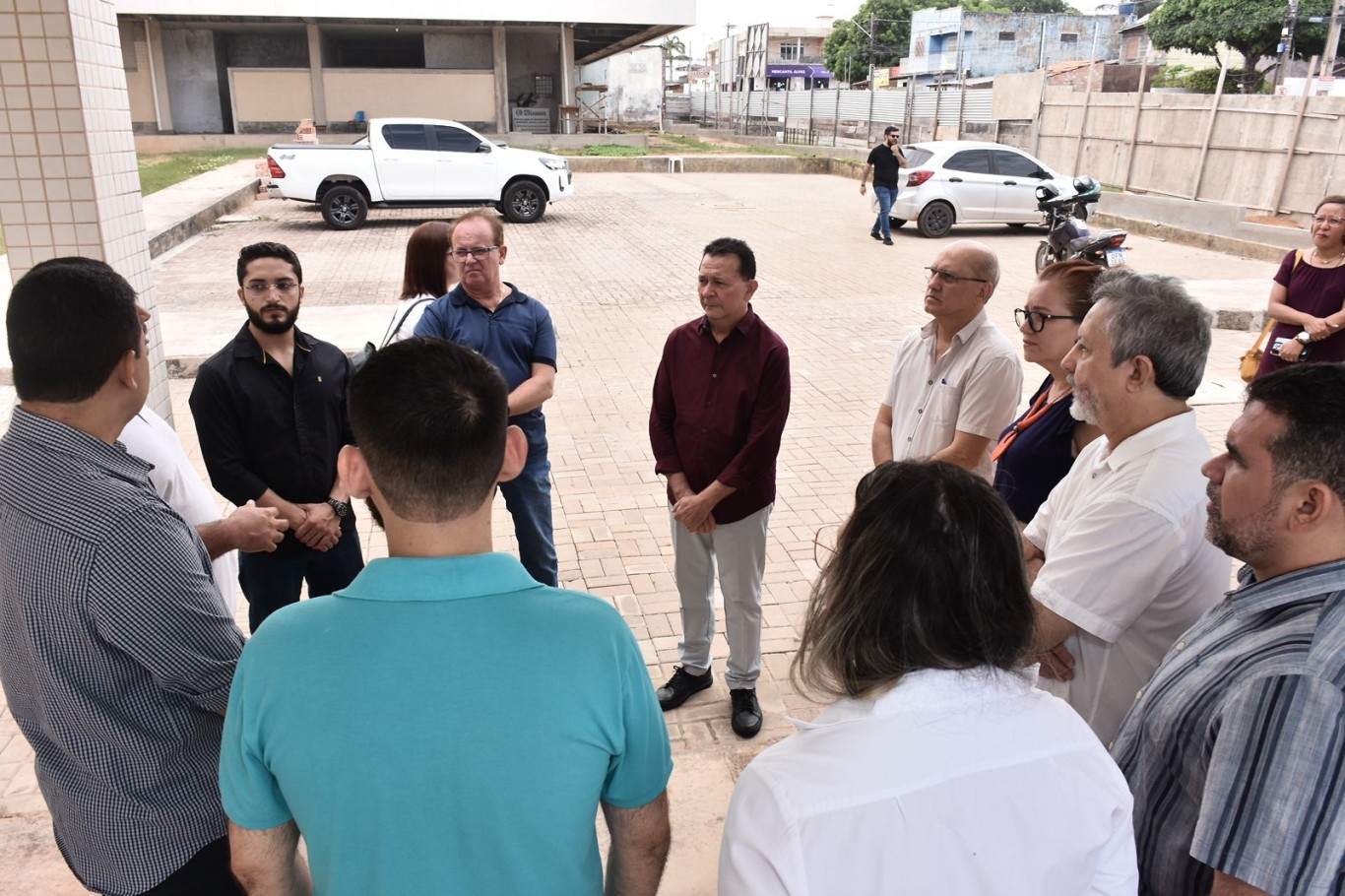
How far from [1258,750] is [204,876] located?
201 centimetres

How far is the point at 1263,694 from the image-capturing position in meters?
1.47

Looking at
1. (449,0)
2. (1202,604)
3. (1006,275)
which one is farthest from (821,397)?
(449,0)

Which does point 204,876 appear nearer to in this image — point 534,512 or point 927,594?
point 927,594

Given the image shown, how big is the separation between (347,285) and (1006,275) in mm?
9025

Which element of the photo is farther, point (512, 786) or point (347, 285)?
point (347, 285)

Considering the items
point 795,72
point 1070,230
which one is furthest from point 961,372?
point 795,72

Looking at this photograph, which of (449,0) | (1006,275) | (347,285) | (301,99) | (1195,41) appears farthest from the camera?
(1195,41)

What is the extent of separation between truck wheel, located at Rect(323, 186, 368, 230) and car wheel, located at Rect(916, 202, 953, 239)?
1000 centimetres

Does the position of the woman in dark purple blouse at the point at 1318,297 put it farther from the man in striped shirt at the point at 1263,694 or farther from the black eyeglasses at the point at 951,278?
the man in striped shirt at the point at 1263,694

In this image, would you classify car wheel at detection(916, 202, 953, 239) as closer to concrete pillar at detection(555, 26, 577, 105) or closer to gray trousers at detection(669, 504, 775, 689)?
gray trousers at detection(669, 504, 775, 689)

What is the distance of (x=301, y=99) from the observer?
29.7 m

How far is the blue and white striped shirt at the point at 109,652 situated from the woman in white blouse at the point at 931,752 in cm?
115

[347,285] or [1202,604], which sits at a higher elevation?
[1202,604]

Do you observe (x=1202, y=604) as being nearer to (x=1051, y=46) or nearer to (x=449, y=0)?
(x=449, y=0)
